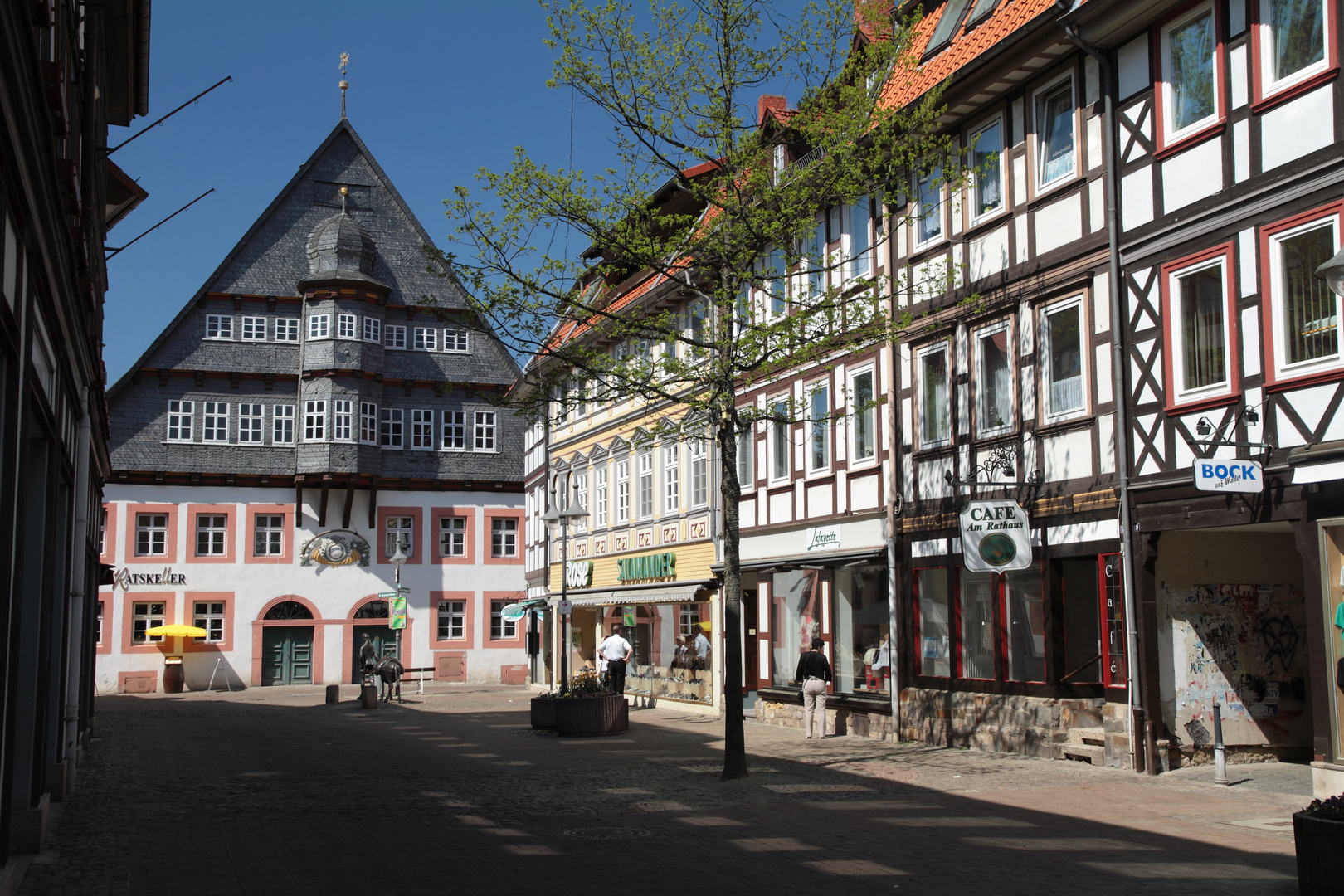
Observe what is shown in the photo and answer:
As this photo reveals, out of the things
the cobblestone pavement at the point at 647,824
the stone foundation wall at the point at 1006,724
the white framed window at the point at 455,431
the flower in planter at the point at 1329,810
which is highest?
the white framed window at the point at 455,431

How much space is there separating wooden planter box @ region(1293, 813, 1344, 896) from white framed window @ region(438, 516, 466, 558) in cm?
4368

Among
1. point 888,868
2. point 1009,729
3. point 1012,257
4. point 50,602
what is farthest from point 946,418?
point 50,602

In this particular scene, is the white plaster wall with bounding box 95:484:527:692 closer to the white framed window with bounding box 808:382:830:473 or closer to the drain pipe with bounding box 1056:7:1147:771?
the white framed window with bounding box 808:382:830:473

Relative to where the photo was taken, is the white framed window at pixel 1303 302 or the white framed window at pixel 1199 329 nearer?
the white framed window at pixel 1303 302

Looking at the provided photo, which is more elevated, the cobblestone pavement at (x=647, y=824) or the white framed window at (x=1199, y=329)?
the white framed window at (x=1199, y=329)

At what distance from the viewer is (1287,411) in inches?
547

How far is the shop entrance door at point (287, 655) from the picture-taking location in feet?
155

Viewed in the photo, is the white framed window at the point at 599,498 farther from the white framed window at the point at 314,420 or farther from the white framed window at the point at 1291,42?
the white framed window at the point at 1291,42

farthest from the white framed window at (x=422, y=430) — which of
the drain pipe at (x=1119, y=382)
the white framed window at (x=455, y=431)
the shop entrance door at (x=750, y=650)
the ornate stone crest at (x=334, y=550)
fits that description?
the drain pipe at (x=1119, y=382)

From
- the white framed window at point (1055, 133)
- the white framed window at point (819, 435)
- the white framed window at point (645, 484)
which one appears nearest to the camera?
the white framed window at point (1055, 133)

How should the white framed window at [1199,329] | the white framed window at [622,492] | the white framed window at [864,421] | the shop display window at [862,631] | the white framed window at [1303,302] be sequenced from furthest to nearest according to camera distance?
the white framed window at [622,492]
the white framed window at [864,421]
the shop display window at [862,631]
the white framed window at [1199,329]
the white framed window at [1303,302]

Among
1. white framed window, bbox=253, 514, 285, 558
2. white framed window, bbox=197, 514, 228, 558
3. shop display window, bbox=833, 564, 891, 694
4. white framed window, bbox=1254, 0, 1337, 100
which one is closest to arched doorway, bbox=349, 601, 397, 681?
white framed window, bbox=253, 514, 285, 558

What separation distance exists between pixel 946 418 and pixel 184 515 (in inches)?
1355

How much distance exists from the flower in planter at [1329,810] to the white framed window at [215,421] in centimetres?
4452
